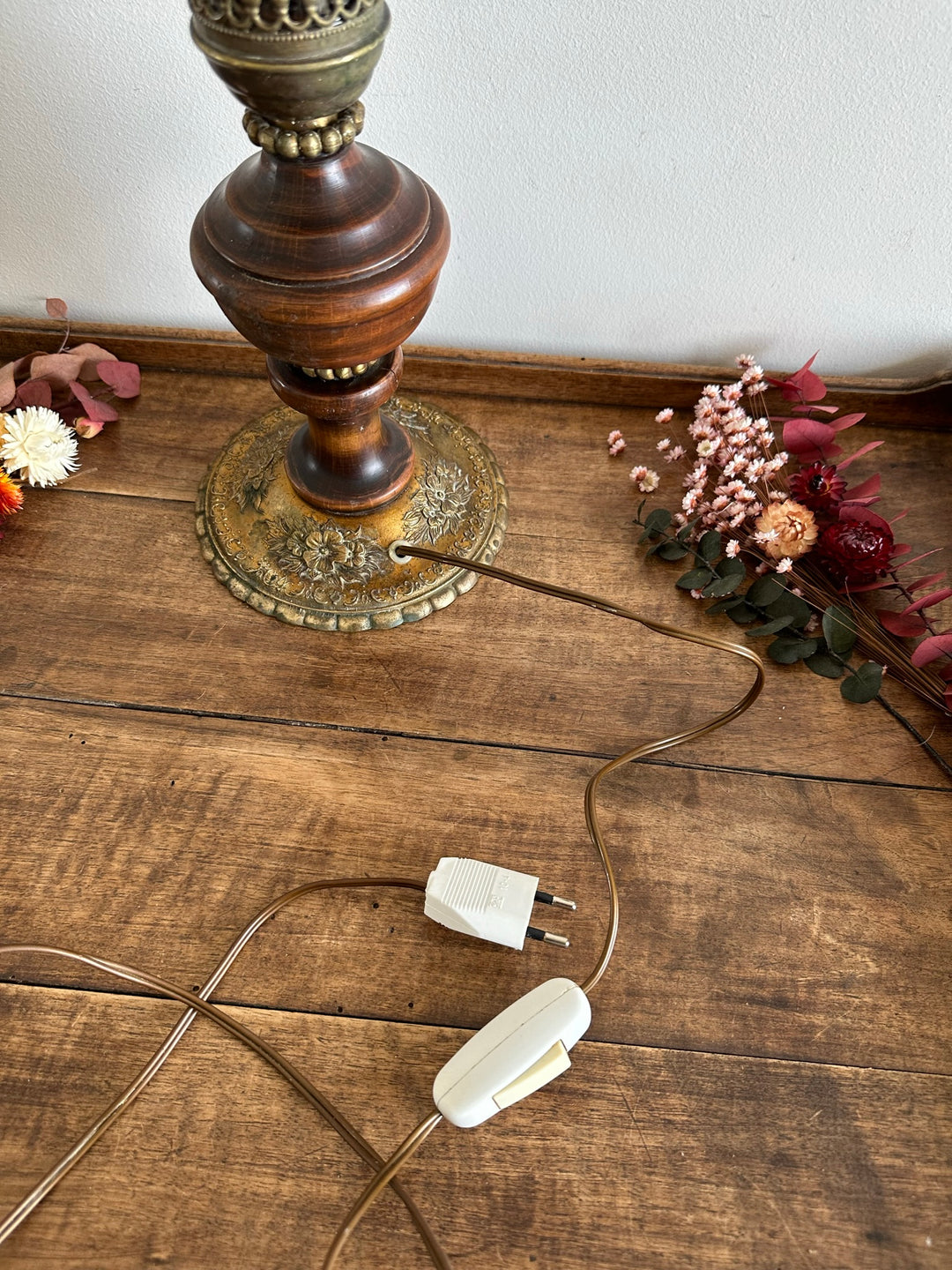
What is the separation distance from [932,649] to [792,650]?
0.10 meters

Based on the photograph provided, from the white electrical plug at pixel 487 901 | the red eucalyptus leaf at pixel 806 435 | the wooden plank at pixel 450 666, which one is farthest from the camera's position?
the red eucalyptus leaf at pixel 806 435

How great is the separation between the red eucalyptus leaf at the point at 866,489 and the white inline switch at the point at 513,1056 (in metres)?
0.48

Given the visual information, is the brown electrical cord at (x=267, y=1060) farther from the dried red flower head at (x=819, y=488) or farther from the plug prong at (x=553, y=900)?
the dried red flower head at (x=819, y=488)

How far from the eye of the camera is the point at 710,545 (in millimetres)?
770

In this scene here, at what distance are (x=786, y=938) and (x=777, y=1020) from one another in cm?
5

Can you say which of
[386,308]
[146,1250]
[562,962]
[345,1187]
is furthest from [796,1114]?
[386,308]

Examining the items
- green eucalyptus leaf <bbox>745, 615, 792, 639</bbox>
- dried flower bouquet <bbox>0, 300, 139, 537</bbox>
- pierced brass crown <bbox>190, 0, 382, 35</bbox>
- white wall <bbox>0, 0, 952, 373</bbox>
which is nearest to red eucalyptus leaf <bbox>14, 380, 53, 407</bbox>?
dried flower bouquet <bbox>0, 300, 139, 537</bbox>

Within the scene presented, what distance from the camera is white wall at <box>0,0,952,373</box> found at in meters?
0.66

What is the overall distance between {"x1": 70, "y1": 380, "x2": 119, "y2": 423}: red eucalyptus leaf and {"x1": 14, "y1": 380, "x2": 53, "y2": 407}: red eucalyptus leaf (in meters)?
0.02

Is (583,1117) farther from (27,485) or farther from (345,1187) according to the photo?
(27,485)

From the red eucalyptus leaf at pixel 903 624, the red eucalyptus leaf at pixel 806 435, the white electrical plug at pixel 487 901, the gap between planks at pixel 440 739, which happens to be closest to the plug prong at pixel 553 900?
the white electrical plug at pixel 487 901

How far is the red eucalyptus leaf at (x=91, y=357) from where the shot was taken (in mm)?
→ 868

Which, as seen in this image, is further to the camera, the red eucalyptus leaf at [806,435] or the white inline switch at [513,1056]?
the red eucalyptus leaf at [806,435]

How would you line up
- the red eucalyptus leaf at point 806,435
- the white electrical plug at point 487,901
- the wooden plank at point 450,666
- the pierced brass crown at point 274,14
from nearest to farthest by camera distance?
the pierced brass crown at point 274,14, the white electrical plug at point 487,901, the wooden plank at point 450,666, the red eucalyptus leaf at point 806,435
